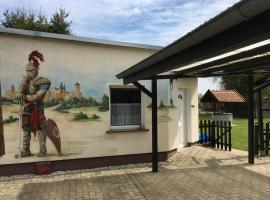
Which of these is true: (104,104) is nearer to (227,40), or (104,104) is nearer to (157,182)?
(157,182)

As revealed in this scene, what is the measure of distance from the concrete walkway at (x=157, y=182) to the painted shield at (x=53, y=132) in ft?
2.71

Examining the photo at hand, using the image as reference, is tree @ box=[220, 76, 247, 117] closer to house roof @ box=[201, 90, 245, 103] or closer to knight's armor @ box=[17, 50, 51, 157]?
house roof @ box=[201, 90, 245, 103]

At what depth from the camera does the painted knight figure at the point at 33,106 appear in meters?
9.00

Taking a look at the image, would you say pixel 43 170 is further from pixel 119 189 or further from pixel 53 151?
pixel 119 189

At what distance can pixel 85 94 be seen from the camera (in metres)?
9.84

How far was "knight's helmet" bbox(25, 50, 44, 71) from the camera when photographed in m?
9.05

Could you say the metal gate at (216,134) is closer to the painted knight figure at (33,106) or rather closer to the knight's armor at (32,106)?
the painted knight figure at (33,106)

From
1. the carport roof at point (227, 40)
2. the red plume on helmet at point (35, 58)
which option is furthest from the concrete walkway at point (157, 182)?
the red plume on helmet at point (35, 58)

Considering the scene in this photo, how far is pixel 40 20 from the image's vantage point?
22.5m

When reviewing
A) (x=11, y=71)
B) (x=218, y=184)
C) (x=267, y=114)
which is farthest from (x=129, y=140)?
(x=267, y=114)

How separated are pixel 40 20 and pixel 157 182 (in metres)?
17.8

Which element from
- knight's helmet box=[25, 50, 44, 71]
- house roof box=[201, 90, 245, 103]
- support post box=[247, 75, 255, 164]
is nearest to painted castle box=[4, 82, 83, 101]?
knight's helmet box=[25, 50, 44, 71]

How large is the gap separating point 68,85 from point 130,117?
232 cm

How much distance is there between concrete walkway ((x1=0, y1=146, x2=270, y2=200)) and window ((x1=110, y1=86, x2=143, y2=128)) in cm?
143
